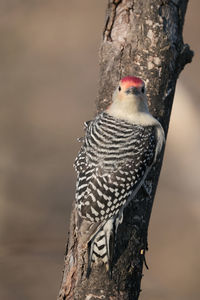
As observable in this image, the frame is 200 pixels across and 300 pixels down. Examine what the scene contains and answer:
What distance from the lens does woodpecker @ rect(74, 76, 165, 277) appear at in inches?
98.0

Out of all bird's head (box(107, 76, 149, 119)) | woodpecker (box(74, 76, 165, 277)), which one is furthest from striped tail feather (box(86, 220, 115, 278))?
bird's head (box(107, 76, 149, 119))


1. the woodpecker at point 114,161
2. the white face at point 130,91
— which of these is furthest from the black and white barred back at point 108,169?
the white face at point 130,91

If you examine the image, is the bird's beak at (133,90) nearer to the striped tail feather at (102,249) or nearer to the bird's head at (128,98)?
the bird's head at (128,98)

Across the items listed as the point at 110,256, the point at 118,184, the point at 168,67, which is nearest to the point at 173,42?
the point at 168,67

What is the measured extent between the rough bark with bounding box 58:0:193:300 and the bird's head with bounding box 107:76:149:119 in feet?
0.30

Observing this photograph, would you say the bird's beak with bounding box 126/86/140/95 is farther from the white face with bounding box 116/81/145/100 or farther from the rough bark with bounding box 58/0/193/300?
the rough bark with bounding box 58/0/193/300

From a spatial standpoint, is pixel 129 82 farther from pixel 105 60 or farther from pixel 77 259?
pixel 77 259

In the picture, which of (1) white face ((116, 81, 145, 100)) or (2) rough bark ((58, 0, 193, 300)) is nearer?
(2) rough bark ((58, 0, 193, 300))

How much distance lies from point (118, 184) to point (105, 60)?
730mm

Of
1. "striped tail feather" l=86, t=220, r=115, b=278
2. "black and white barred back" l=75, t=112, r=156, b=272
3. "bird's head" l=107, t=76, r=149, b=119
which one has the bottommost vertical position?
"striped tail feather" l=86, t=220, r=115, b=278

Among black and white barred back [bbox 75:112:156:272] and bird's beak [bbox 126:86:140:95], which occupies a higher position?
bird's beak [bbox 126:86:140:95]

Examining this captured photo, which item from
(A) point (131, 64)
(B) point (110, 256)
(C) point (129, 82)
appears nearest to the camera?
(B) point (110, 256)

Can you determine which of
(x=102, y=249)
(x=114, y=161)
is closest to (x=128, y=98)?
(x=114, y=161)

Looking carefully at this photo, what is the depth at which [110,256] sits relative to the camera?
2471 millimetres
